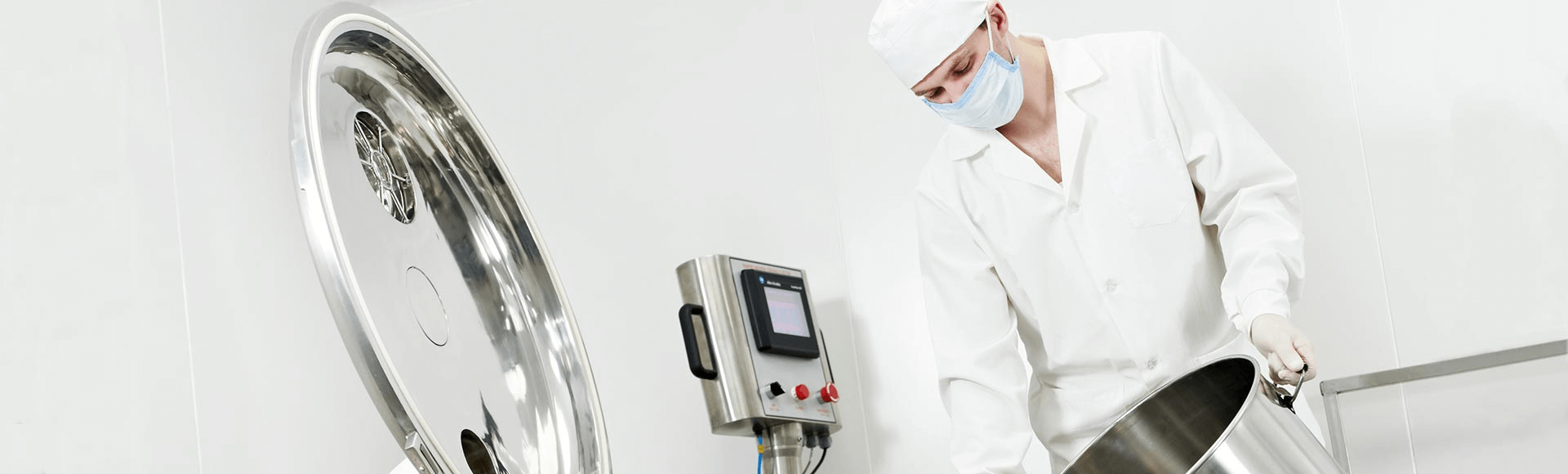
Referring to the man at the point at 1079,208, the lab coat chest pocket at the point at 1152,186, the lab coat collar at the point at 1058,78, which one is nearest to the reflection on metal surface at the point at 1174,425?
the man at the point at 1079,208

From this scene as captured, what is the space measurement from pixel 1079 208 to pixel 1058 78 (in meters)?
0.19

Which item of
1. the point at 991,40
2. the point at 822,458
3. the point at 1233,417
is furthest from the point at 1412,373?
the point at 822,458

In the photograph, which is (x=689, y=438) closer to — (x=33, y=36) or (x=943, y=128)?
Result: (x=943, y=128)

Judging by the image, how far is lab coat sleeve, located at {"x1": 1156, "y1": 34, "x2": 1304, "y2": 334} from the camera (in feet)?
4.91

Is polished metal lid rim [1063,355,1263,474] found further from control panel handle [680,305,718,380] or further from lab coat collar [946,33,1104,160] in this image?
control panel handle [680,305,718,380]

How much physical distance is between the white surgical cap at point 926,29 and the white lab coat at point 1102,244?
181mm

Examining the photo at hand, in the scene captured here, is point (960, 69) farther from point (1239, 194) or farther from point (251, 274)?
point (251, 274)

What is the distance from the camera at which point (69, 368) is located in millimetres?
1741


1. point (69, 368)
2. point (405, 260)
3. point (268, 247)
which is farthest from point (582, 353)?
point (268, 247)

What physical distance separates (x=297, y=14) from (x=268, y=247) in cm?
58

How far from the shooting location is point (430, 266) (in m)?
1.49

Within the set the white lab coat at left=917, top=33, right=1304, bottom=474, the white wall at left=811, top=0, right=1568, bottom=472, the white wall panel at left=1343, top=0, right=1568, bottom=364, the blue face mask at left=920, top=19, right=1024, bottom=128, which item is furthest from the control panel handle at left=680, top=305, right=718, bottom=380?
the white wall panel at left=1343, top=0, right=1568, bottom=364

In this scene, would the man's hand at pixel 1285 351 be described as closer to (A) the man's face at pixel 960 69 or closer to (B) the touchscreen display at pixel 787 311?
(A) the man's face at pixel 960 69

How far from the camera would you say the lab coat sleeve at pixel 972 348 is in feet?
5.57
